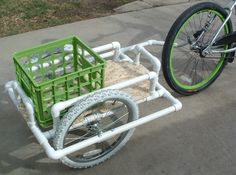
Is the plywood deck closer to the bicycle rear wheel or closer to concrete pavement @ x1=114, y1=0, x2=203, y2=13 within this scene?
the bicycle rear wheel

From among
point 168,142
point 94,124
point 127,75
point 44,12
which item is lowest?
point 168,142

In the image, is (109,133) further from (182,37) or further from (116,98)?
(182,37)

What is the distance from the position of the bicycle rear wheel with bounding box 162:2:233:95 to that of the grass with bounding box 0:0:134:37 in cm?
121

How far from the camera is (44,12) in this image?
4.46 meters

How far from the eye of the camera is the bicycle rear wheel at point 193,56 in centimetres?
281

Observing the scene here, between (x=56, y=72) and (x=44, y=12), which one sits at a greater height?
(x=56, y=72)

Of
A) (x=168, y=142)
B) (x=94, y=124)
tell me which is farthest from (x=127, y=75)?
(x=168, y=142)

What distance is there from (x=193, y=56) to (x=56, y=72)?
1.54 metres

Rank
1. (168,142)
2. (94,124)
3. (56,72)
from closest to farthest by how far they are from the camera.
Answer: (94,124) < (56,72) < (168,142)

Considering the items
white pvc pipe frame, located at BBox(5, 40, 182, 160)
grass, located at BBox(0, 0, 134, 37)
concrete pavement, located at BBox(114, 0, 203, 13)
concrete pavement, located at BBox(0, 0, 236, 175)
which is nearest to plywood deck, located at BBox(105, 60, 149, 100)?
white pvc pipe frame, located at BBox(5, 40, 182, 160)

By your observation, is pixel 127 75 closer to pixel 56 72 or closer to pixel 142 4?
pixel 56 72

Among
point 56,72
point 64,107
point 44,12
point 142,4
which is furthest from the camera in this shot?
point 142,4

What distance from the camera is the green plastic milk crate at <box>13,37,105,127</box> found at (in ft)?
7.30

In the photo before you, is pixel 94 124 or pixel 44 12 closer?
pixel 94 124
